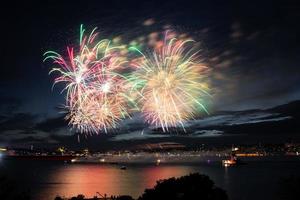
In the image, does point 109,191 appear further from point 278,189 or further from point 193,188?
point 193,188

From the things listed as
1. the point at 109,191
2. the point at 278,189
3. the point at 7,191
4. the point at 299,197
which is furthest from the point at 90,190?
the point at 7,191

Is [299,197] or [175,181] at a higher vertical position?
[175,181]

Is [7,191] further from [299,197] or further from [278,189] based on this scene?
[278,189]

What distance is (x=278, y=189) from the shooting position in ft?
352

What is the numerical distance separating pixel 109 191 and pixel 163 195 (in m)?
73.0

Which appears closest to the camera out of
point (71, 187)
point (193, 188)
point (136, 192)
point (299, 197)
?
point (193, 188)

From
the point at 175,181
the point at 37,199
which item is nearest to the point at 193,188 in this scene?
the point at 175,181

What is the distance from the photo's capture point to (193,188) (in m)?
30.8

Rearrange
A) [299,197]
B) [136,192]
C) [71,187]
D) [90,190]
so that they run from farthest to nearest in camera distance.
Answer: [71,187]
[90,190]
[136,192]
[299,197]

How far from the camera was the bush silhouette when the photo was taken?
30.5 metres

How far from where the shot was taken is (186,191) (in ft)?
101

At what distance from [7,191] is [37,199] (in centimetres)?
6252

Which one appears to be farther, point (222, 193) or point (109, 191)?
point (109, 191)

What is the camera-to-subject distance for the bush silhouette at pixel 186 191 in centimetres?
3045
